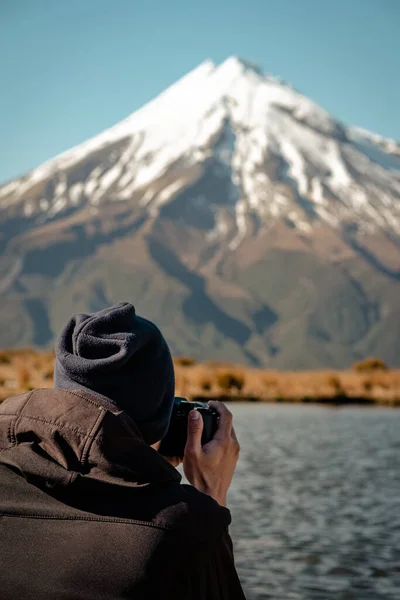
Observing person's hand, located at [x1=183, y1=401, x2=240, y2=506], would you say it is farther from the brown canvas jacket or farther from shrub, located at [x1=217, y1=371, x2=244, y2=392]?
shrub, located at [x1=217, y1=371, x2=244, y2=392]

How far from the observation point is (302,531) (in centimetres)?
1127

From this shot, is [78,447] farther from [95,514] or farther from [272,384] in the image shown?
[272,384]

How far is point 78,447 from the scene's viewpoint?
1.71 meters

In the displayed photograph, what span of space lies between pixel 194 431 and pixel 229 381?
33841 mm

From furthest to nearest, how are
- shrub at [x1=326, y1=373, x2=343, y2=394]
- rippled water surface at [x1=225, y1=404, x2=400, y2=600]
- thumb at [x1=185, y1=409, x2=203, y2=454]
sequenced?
shrub at [x1=326, y1=373, x2=343, y2=394]
rippled water surface at [x1=225, y1=404, x2=400, y2=600]
thumb at [x1=185, y1=409, x2=203, y2=454]

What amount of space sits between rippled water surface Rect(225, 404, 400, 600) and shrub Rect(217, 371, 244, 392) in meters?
10.6

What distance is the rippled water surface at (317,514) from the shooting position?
350 inches

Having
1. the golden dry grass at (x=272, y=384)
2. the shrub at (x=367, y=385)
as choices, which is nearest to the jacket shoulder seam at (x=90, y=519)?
the golden dry grass at (x=272, y=384)

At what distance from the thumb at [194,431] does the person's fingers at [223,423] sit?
6cm

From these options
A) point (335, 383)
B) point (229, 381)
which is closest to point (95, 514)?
point (229, 381)

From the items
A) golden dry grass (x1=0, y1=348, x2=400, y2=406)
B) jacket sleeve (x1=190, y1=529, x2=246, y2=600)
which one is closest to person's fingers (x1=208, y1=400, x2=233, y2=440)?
jacket sleeve (x1=190, y1=529, x2=246, y2=600)

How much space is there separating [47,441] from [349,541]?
369 inches

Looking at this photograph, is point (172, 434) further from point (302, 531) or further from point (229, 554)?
point (302, 531)

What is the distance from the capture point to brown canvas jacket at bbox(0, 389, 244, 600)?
1.71m
